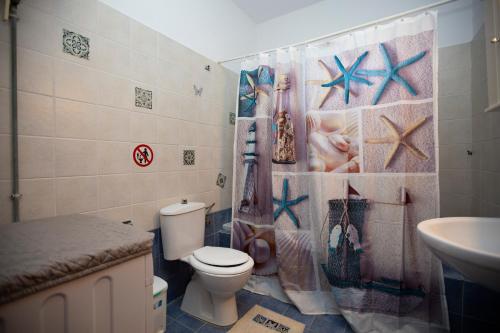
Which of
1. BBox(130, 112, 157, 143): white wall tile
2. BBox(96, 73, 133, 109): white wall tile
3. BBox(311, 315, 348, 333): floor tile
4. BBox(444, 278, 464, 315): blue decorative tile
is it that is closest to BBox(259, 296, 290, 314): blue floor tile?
BBox(311, 315, 348, 333): floor tile

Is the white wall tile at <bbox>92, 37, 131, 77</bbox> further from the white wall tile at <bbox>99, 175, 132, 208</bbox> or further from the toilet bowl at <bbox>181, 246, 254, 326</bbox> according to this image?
the toilet bowl at <bbox>181, 246, 254, 326</bbox>

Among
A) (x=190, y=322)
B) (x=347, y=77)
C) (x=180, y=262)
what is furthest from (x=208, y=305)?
(x=347, y=77)

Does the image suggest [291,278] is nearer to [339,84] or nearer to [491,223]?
[491,223]

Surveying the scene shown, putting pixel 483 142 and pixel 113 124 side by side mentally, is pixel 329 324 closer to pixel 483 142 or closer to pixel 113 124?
pixel 483 142

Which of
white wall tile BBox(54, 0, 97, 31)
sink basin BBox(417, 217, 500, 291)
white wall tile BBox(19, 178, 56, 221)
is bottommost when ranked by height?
sink basin BBox(417, 217, 500, 291)

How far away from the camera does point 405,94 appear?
128 cm

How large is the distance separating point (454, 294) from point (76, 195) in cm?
208

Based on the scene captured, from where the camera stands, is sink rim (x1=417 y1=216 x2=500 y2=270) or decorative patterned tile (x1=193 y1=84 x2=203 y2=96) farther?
decorative patterned tile (x1=193 y1=84 x2=203 y2=96)

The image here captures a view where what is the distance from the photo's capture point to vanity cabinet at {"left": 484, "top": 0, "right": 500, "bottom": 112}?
1.01 meters

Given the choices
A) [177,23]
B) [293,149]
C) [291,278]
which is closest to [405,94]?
[293,149]

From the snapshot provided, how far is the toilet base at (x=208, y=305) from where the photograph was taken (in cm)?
141

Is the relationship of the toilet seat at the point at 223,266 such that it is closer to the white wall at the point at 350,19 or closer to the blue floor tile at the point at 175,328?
the blue floor tile at the point at 175,328

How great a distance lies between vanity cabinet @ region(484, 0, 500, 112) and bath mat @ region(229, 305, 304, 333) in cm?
155

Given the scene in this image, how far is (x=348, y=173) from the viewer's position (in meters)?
1.43
